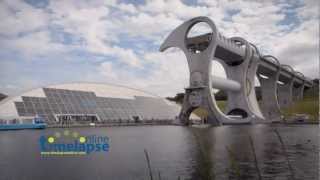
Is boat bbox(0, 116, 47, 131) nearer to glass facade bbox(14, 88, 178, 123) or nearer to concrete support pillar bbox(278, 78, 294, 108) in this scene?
glass facade bbox(14, 88, 178, 123)

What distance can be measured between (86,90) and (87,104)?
8359mm

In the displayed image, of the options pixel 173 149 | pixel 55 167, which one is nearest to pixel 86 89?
pixel 173 149

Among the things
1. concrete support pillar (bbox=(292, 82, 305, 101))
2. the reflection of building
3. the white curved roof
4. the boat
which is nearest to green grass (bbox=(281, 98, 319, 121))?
concrete support pillar (bbox=(292, 82, 305, 101))

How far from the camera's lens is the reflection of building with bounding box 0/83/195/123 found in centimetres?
7669

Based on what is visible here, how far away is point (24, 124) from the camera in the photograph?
6744 cm

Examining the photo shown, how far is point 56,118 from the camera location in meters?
78.1

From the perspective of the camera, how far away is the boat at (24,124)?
214ft

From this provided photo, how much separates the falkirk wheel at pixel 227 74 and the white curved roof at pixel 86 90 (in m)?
21.5

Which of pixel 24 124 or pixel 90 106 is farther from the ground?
pixel 90 106

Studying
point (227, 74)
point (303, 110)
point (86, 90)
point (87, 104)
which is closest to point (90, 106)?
point (87, 104)

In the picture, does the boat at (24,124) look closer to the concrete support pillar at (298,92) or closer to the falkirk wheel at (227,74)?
the falkirk wheel at (227,74)

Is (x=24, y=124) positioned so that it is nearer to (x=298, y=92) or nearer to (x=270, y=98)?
(x=270, y=98)

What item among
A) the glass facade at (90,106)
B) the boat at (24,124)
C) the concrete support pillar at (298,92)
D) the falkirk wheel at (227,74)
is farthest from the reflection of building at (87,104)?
the concrete support pillar at (298,92)

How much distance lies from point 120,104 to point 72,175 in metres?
81.4
